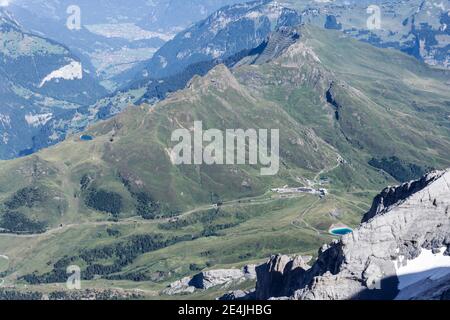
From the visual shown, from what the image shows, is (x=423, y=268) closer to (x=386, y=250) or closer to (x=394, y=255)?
(x=394, y=255)

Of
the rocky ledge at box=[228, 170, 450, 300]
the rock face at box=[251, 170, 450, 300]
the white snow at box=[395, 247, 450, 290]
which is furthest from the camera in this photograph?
the rock face at box=[251, 170, 450, 300]

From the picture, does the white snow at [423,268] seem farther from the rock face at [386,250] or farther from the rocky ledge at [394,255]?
the rock face at [386,250]

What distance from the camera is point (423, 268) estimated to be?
170 meters

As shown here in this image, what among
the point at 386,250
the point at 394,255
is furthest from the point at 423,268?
the point at 386,250

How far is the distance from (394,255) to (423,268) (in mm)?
7491

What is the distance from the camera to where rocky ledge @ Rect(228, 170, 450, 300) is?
166375mm

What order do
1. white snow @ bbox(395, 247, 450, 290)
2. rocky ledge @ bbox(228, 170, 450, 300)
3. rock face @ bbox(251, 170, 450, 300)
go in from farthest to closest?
rock face @ bbox(251, 170, 450, 300) → rocky ledge @ bbox(228, 170, 450, 300) → white snow @ bbox(395, 247, 450, 290)

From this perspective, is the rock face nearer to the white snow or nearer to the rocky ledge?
the rocky ledge

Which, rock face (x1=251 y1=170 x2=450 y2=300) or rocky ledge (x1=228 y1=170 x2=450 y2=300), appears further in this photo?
rock face (x1=251 y1=170 x2=450 y2=300)

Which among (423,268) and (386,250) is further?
(386,250)

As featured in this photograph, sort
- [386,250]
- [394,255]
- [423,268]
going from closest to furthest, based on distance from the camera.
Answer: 1. [423,268]
2. [394,255]
3. [386,250]

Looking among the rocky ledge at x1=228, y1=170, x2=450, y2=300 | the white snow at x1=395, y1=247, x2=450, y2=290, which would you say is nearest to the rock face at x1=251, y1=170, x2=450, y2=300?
the rocky ledge at x1=228, y1=170, x2=450, y2=300
